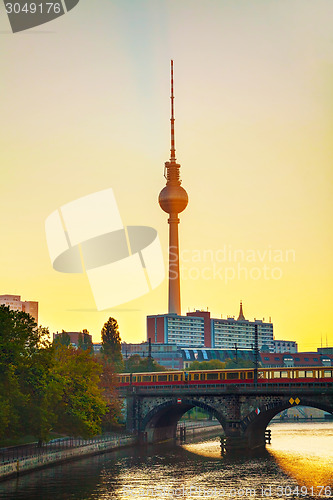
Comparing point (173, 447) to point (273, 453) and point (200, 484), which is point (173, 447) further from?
point (200, 484)

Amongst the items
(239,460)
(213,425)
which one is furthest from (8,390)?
(213,425)

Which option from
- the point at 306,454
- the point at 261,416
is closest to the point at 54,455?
the point at 306,454

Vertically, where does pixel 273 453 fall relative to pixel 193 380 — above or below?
below

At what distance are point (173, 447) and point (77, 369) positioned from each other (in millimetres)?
24000

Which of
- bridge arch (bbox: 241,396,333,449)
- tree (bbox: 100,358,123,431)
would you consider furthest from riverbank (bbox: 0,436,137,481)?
bridge arch (bbox: 241,396,333,449)

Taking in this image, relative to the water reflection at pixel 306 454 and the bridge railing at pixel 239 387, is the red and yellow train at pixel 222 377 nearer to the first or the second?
the bridge railing at pixel 239 387

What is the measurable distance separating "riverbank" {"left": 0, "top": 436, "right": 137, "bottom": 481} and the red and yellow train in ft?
49.7

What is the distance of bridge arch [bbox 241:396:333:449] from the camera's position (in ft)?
366

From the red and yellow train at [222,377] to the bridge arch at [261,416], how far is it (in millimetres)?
3151

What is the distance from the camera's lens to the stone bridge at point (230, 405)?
11269 cm

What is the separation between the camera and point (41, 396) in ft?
303

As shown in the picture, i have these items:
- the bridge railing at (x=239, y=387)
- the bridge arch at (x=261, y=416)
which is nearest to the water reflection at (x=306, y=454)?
the bridge arch at (x=261, y=416)

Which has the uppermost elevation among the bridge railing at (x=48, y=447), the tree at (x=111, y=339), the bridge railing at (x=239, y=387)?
the tree at (x=111, y=339)

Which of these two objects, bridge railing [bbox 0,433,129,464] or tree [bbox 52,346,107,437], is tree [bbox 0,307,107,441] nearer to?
tree [bbox 52,346,107,437]
